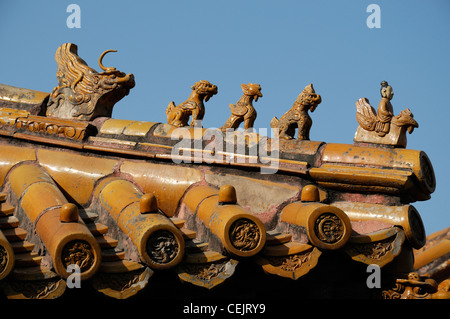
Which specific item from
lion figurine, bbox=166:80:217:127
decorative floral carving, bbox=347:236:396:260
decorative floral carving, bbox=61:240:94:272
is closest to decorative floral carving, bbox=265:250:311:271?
decorative floral carving, bbox=347:236:396:260

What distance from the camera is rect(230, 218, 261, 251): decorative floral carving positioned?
7.10 metres

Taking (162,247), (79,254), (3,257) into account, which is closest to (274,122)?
(162,247)

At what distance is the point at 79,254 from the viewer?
6.75 metres

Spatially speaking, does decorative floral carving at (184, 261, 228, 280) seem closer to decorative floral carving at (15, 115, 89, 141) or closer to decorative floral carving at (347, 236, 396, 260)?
decorative floral carving at (347, 236, 396, 260)

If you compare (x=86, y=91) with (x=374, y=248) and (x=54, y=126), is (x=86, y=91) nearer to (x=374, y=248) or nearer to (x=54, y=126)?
(x=54, y=126)

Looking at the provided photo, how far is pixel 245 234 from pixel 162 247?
71 cm

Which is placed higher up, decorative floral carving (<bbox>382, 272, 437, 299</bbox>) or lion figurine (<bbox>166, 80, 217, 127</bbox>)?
lion figurine (<bbox>166, 80, 217, 127</bbox>)

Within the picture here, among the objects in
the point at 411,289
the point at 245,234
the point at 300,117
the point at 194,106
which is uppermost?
the point at 194,106

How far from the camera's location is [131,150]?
875cm

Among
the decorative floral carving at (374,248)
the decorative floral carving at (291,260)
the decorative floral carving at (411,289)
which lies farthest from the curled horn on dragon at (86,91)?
the decorative floral carving at (411,289)

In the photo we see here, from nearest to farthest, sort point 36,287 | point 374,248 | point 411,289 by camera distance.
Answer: point 36,287, point 374,248, point 411,289

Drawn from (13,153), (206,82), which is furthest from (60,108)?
(206,82)

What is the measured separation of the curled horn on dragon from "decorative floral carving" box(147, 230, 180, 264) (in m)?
2.63

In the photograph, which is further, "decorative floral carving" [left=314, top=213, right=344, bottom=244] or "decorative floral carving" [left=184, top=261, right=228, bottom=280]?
"decorative floral carving" [left=314, top=213, right=344, bottom=244]
